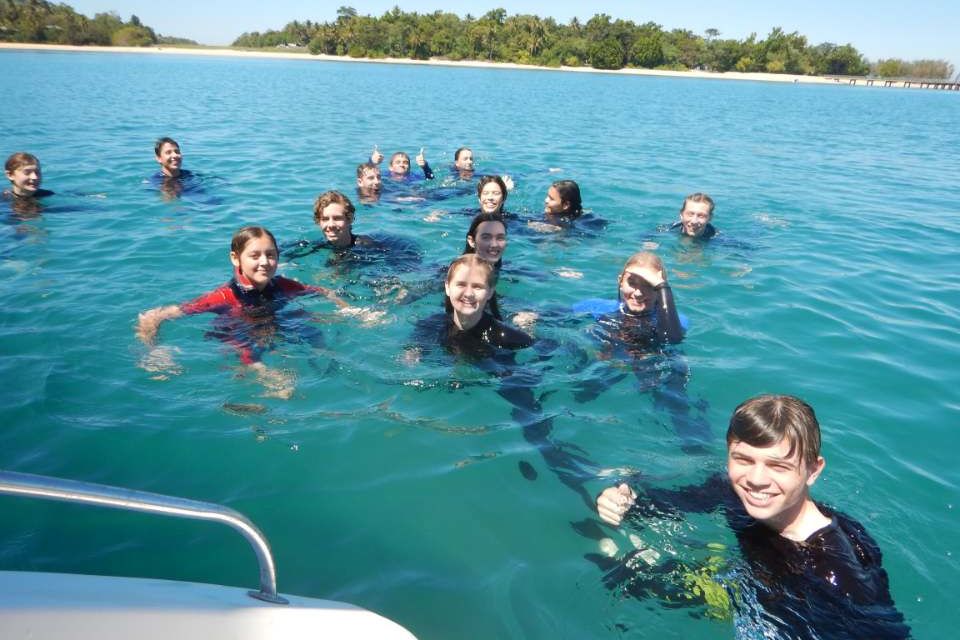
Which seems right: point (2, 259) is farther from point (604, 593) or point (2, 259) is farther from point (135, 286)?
point (604, 593)

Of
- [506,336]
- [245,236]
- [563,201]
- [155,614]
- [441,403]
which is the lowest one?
[441,403]

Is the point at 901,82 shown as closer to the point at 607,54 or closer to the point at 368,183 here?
the point at 607,54

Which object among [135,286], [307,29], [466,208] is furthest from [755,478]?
[307,29]

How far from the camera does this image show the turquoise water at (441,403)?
319 centimetres

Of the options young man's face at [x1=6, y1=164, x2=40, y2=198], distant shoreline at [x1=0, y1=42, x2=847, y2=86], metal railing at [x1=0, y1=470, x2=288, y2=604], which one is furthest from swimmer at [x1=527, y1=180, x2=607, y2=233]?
distant shoreline at [x1=0, y1=42, x2=847, y2=86]

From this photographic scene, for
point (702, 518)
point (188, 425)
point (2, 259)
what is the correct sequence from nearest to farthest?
point (702, 518), point (188, 425), point (2, 259)

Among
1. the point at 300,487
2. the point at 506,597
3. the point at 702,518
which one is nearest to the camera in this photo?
the point at 506,597

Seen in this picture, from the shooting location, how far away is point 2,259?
7449mm

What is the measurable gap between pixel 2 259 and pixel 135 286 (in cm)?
207

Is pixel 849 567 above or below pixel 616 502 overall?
above

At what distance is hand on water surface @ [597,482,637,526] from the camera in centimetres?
322

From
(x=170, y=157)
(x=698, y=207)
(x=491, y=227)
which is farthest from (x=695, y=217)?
(x=170, y=157)

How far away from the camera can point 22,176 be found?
30.4 feet

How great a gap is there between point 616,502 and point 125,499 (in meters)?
2.29
